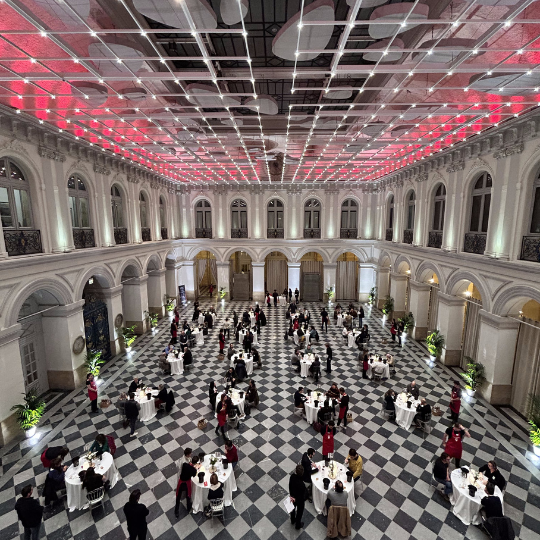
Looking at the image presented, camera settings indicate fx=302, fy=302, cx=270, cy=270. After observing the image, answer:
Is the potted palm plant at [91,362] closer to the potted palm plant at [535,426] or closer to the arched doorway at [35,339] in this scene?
the arched doorway at [35,339]

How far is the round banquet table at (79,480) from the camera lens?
609 centimetres

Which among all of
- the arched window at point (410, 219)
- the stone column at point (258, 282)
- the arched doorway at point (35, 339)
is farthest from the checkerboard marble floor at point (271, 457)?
the stone column at point (258, 282)

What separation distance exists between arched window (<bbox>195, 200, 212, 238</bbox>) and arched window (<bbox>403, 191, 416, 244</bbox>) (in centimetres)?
1233

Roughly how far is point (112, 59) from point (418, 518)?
10.0m

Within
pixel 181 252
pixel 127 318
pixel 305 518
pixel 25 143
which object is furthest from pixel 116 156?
pixel 305 518

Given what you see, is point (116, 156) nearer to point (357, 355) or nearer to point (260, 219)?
point (260, 219)

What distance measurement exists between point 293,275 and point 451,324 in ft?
35.7

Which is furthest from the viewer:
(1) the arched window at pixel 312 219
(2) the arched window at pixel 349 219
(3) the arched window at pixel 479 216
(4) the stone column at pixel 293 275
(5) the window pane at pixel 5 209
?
(4) the stone column at pixel 293 275

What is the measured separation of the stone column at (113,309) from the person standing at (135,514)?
343 inches

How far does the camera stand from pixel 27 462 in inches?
289

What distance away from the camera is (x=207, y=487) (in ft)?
19.8

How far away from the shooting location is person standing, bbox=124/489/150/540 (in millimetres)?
5062

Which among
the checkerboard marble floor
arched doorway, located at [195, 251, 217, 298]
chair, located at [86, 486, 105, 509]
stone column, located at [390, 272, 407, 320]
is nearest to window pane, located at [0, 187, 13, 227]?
the checkerboard marble floor

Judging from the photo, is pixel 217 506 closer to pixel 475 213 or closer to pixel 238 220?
pixel 475 213
